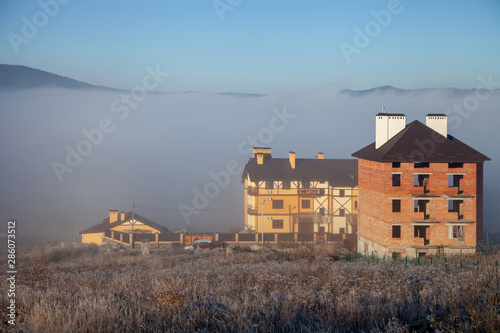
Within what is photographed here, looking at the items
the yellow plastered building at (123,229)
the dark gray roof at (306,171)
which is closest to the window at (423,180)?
the dark gray roof at (306,171)

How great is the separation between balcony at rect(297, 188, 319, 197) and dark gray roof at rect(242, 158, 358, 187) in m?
1.01

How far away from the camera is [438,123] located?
2969 centimetres

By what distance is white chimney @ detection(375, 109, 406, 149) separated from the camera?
29797 mm

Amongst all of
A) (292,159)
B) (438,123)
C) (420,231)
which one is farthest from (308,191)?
(438,123)

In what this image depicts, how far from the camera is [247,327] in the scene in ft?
20.4

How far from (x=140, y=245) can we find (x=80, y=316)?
36078 millimetres

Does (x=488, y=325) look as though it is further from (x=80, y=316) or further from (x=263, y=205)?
(x=263, y=205)

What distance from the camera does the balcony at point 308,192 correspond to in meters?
46.2

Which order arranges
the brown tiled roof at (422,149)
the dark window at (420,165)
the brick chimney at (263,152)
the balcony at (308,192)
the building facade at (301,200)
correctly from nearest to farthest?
1. the brown tiled roof at (422,149)
2. the dark window at (420,165)
3. the building facade at (301,200)
4. the balcony at (308,192)
5. the brick chimney at (263,152)

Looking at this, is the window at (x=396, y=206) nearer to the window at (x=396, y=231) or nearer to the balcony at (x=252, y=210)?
the window at (x=396, y=231)

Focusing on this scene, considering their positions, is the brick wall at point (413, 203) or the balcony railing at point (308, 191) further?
the balcony railing at point (308, 191)

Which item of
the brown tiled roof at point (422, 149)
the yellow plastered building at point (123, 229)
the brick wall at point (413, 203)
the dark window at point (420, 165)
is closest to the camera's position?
the brick wall at point (413, 203)

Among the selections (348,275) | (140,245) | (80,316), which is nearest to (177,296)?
(80,316)

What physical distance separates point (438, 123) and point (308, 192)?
60.9 ft
